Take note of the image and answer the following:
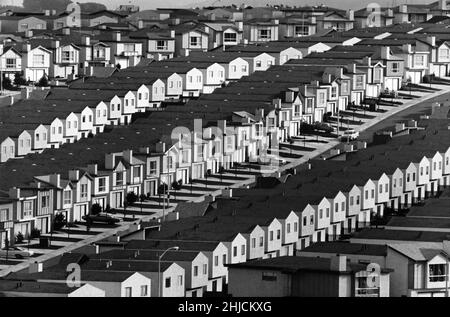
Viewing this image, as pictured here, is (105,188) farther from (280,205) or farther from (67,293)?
(67,293)

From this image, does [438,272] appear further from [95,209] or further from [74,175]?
[74,175]

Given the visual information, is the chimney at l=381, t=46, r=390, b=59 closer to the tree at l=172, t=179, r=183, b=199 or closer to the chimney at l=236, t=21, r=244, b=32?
the chimney at l=236, t=21, r=244, b=32

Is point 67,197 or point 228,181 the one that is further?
point 228,181

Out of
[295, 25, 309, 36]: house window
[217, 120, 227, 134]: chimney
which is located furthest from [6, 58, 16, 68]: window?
[217, 120, 227, 134]: chimney

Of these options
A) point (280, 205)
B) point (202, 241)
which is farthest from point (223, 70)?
point (202, 241)

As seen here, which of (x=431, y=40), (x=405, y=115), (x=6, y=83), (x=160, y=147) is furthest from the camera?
(x=431, y=40)

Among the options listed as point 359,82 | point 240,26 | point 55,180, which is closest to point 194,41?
point 240,26
